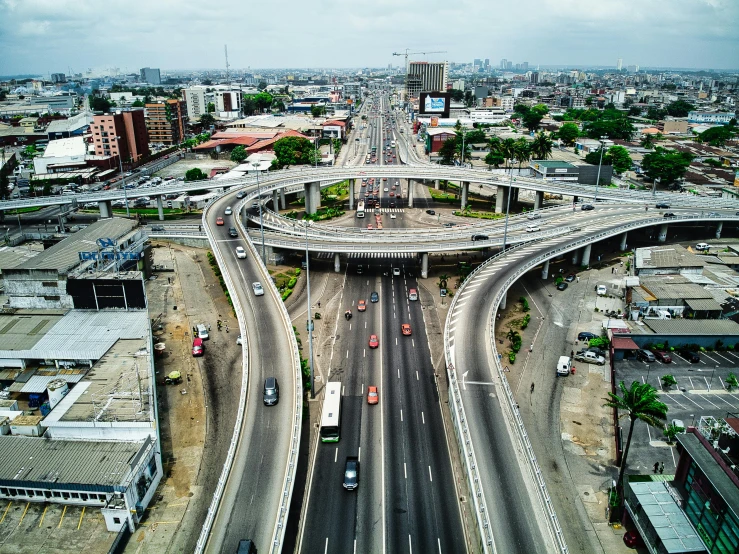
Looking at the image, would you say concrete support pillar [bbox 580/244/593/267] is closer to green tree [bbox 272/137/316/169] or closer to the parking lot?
the parking lot

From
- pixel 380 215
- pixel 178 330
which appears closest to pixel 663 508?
pixel 178 330

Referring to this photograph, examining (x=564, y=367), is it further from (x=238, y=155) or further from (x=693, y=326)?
(x=238, y=155)

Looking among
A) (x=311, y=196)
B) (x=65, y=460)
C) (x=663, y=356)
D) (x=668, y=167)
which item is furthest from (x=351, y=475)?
(x=668, y=167)

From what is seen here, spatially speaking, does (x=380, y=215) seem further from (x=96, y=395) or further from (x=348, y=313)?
(x=96, y=395)

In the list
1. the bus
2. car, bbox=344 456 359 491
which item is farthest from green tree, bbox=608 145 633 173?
car, bbox=344 456 359 491

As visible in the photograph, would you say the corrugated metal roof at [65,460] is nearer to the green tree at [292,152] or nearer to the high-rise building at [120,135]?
the green tree at [292,152]

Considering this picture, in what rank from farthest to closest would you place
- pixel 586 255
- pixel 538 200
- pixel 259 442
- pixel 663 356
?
pixel 538 200 → pixel 586 255 → pixel 663 356 → pixel 259 442

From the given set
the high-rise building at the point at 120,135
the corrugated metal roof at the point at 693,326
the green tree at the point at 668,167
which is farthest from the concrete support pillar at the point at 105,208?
the green tree at the point at 668,167
